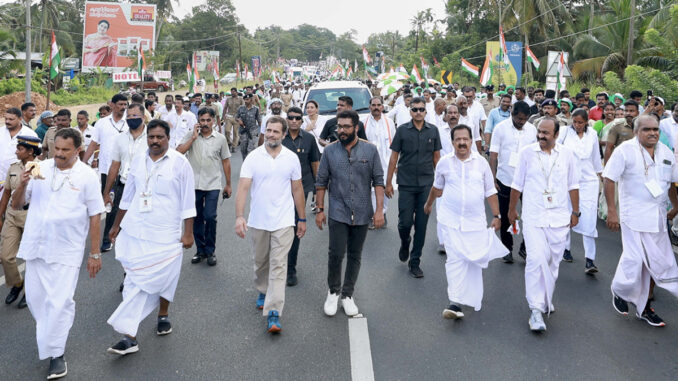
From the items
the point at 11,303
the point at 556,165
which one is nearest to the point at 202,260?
the point at 11,303

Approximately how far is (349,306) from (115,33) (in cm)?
4654

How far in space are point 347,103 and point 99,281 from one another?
3788mm

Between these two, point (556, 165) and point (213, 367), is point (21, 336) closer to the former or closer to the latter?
point (213, 367)

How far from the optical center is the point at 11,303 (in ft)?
17.9

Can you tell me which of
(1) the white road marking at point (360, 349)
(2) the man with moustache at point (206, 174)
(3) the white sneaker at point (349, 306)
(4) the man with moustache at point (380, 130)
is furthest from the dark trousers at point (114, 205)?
(4) the man with moustache at point (380, 130)

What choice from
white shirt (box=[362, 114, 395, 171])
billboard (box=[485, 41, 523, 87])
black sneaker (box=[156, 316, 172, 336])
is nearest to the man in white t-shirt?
black sneaker (box=[156, 316, 172, 336])

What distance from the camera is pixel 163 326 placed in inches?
187

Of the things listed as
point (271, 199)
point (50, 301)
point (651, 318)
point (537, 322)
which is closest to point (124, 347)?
point (50, 301)

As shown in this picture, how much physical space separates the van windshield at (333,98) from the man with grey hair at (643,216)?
698 cm

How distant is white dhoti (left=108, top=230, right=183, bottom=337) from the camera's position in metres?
4.34

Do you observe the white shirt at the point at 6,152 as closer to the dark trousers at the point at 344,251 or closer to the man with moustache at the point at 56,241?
the man with moustache at the point at 56,241

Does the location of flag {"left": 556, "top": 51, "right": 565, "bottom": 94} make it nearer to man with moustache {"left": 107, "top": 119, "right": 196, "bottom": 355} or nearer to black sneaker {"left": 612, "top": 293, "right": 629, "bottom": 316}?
black sneaker {"left": 612, "top": 293, "right": 629, "bottom": 316}

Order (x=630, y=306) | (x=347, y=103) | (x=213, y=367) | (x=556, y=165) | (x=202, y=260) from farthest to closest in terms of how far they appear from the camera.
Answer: (x=347, y=103) < (x=202, y=260) < (x=630, y=306) < (x=556, y=165) < (x=213, y=367)

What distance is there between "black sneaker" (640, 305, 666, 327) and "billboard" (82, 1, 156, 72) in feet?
149
